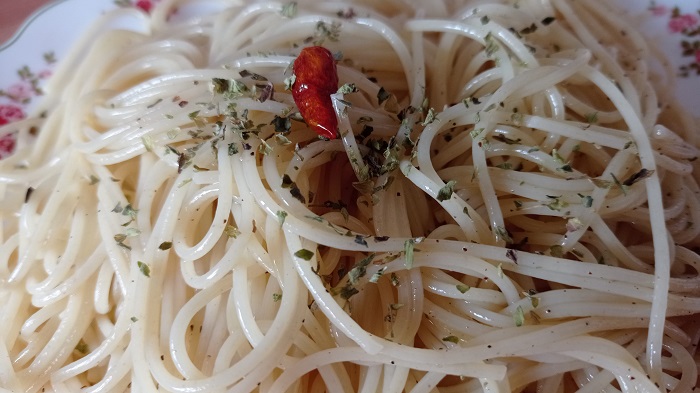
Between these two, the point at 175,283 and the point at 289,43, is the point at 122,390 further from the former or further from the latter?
the point at 289,43

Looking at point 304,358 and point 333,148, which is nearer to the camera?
point 304,358

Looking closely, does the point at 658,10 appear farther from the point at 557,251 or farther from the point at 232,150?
the point at 232,150

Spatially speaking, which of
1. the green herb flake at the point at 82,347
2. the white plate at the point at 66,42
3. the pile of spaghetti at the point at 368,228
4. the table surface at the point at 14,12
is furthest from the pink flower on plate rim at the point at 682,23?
the table surface at the point at 14,12

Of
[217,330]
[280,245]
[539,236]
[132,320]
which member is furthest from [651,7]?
[132,320]

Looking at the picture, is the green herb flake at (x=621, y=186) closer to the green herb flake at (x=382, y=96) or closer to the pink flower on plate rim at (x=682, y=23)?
the green herb flake at (x=382, y=96)

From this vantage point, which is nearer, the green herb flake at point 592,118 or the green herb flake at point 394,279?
the green herb flake at point 394,279

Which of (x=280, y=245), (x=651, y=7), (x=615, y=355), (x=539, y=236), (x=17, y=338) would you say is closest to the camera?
(x=615, y=355)

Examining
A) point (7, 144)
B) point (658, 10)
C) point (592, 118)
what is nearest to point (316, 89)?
point (592, 118)
